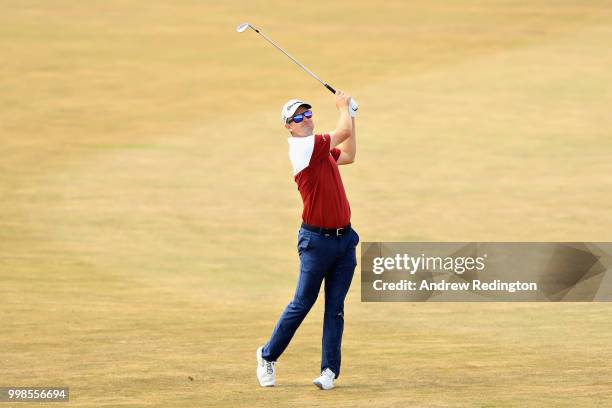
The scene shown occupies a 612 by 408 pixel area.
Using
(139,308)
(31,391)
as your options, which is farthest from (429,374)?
(139,308)

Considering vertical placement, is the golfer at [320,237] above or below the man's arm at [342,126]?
below

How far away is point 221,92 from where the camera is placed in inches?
1019

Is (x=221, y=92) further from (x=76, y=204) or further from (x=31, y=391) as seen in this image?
(x=31, y=391)

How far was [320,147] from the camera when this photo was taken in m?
9.68

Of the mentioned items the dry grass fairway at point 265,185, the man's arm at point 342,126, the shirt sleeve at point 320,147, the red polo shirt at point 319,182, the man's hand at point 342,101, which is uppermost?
the man's hand at point 342,101

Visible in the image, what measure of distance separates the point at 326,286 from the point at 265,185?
10716mm

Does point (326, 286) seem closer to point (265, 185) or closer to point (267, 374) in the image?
point (267, 374)

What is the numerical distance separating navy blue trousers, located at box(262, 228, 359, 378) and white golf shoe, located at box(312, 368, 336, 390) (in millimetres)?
39

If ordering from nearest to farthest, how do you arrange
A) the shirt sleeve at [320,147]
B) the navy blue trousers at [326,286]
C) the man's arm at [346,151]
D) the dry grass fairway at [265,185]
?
the shirt sleeve at [320,147], the navy blue trousers at [326,286], the man's arm at [346,151], the dry grass fairway at [265,185]

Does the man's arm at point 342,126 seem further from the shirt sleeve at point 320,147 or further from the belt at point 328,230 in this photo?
the belt at point 328,230

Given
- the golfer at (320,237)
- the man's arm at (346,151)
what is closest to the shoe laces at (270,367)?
the golfer at (320,237)

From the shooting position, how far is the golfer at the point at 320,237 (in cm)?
974

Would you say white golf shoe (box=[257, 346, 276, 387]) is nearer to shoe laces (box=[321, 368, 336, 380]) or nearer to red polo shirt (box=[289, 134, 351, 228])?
shoe laces (box=[321, 368, 336, 380])

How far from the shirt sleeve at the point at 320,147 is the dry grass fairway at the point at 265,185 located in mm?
1726
